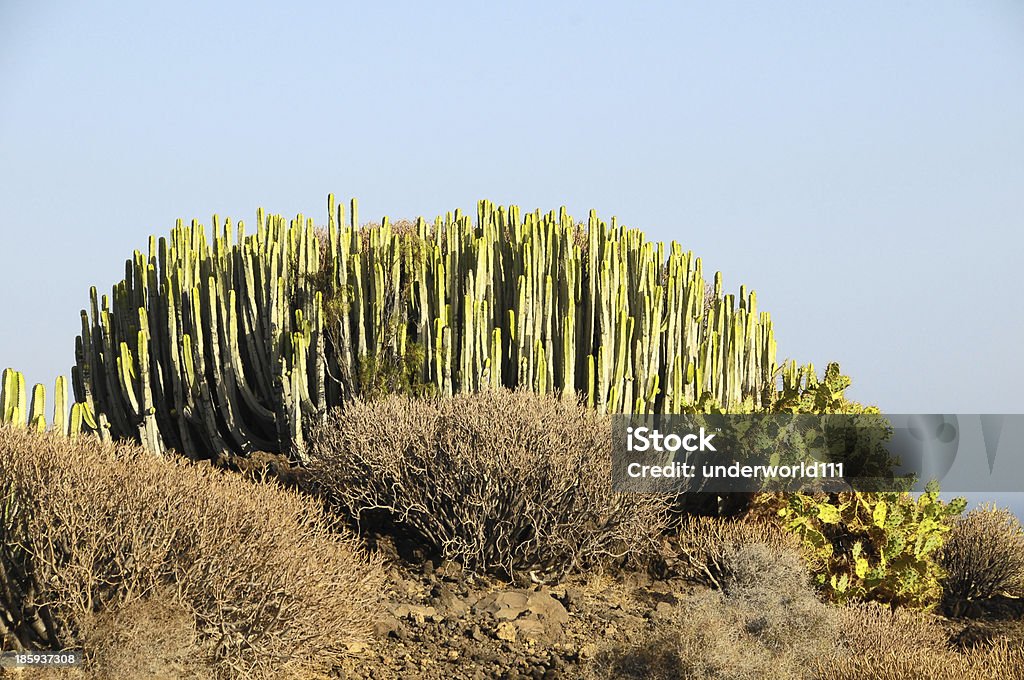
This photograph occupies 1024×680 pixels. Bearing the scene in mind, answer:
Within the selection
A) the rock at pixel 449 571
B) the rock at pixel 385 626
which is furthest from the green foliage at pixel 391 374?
the rock at pixel 385 626

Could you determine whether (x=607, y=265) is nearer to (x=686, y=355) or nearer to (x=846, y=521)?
(x=686, y=355)

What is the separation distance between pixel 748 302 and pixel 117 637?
7.67 meters

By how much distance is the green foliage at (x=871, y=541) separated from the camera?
9133 millimetres

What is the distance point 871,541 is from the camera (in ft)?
30.9

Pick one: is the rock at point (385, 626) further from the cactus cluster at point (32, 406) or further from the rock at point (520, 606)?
the cactus cluster at point (32, 406)

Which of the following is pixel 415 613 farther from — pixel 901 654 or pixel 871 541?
pixel 871 541

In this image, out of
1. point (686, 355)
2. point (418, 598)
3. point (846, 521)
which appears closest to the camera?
point (418, 598)

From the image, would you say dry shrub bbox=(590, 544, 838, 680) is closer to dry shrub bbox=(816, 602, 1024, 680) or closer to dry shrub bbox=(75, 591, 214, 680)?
dry shrub bbox=(816, 602, 1024, 680)

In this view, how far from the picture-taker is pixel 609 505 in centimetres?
912

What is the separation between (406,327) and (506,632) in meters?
3.90

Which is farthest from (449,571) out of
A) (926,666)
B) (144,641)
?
(926,666)

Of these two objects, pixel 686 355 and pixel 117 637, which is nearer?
pixel 117 637

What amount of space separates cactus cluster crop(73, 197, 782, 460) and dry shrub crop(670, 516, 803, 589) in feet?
3.75

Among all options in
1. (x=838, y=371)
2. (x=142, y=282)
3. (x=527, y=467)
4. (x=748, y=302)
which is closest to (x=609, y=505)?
(x=527, y=467)
